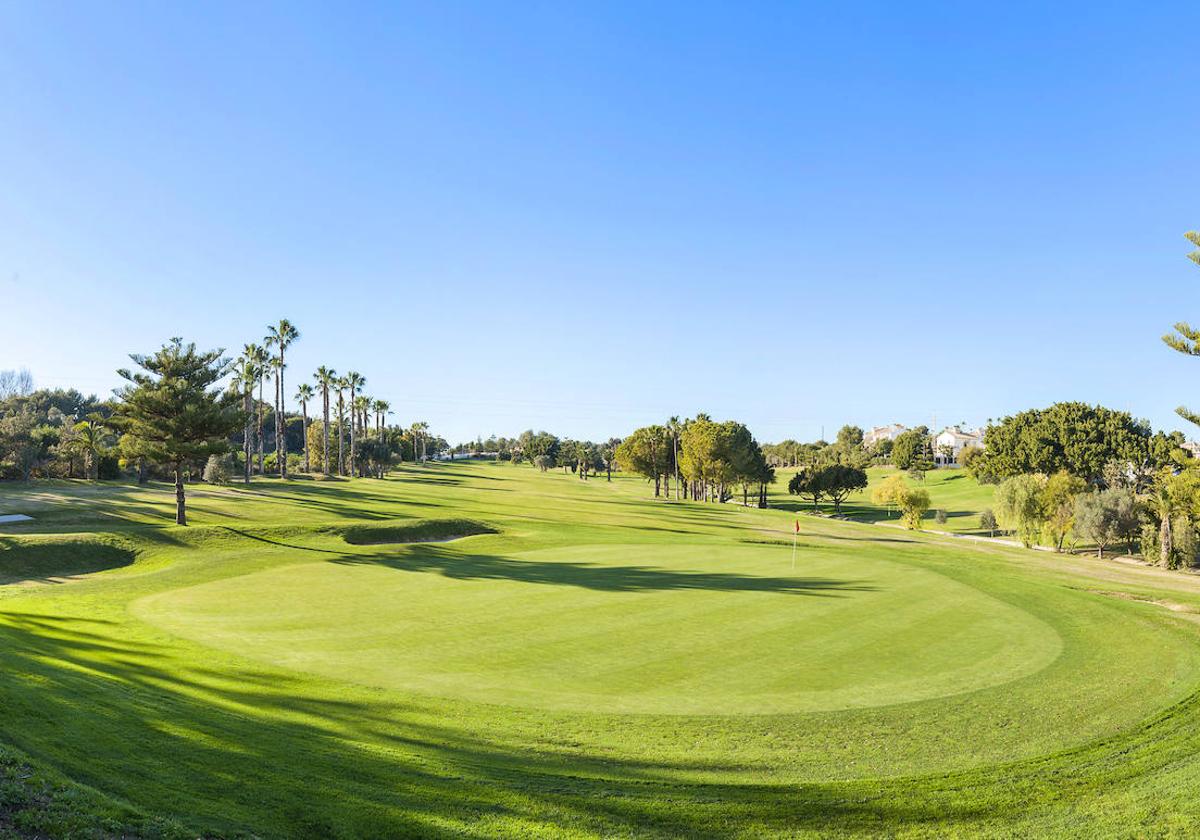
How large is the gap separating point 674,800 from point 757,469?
94.9 m

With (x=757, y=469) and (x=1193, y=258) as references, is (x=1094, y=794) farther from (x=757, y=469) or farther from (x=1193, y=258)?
(x=757, y=469)

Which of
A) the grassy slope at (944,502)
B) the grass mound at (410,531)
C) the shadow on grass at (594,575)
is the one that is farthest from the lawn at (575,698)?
the grassy slope at (944,502)

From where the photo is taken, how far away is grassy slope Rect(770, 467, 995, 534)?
94.7 m

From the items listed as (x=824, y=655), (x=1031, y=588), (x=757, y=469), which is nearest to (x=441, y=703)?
(x=824, y=655)

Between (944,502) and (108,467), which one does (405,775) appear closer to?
(108,467)

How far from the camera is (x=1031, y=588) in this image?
29750mm

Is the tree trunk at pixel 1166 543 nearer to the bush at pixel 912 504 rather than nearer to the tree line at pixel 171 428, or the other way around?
the bush at pixel 912 504

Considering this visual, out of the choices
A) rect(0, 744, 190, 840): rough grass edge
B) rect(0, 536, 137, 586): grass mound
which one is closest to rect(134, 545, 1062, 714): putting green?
rect(0, 744, 190, 840): rough grass edge

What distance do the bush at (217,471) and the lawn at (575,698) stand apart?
36.3m

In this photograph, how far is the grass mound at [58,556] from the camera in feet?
90.6

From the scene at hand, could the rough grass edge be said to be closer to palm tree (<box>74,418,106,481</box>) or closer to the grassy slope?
palm tree (<box>74,418,106,481</box>)

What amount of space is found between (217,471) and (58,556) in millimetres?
39110

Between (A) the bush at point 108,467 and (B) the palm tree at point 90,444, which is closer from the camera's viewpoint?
(B) the palm tree at point 90,444

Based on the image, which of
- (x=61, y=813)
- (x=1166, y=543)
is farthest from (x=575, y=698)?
(x=1166, y=543)
